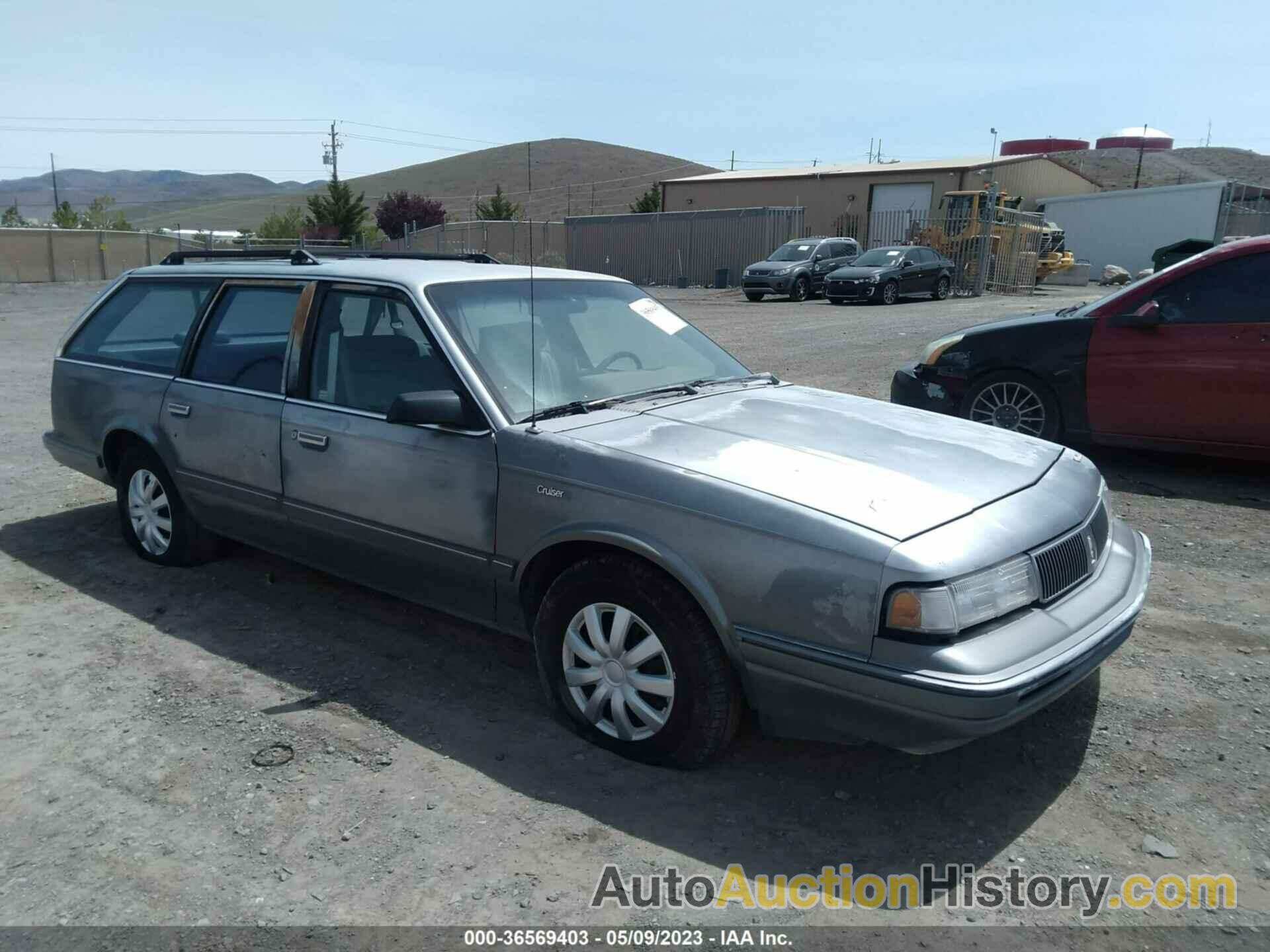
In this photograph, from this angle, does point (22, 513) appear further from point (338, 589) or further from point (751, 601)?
point (751, 601)

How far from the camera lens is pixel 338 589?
5070 millimetres

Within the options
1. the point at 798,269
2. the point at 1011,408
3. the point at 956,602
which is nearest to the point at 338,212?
the point at 798,269

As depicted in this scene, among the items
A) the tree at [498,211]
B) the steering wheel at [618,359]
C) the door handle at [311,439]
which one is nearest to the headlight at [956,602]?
the steering wheel at [618,359]

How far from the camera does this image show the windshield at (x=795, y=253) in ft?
87.6

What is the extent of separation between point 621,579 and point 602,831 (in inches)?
31.3

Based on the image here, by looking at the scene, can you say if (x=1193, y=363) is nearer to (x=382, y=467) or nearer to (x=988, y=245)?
(x=382, y=467)

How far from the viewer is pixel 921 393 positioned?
295 inches

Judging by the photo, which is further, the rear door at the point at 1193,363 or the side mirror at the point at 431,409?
the rear door at the point at 1193,363

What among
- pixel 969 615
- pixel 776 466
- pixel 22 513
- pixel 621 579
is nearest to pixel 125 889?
pixel 621 579

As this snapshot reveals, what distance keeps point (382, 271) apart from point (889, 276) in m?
21.0

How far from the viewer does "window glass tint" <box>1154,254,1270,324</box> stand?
248 inches

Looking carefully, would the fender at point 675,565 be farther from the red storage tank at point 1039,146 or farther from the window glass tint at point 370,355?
the red storage tank at point 1039,146

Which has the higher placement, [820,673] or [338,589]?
[820,673]

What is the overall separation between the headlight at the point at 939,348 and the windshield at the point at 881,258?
56.7 feet
